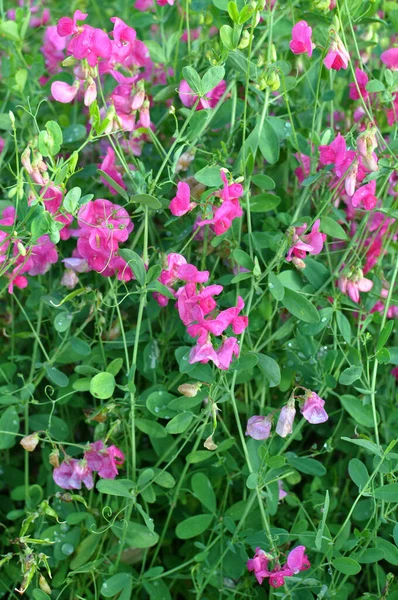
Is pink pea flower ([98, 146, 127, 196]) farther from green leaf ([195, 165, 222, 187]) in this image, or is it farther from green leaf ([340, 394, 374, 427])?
green leaf ([340, 394, 374, 427])

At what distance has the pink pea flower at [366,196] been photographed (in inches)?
51.9

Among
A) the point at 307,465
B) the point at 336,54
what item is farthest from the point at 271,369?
the point at 336,54

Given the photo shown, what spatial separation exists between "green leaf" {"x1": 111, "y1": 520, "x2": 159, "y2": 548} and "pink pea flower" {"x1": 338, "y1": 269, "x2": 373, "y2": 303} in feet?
1.69

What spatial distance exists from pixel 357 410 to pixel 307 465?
0.13m

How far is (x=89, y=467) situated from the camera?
1.36m

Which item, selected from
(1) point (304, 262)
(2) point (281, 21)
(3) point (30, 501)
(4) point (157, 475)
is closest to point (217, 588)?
(4) point (157, 475)

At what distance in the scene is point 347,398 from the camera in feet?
4.57

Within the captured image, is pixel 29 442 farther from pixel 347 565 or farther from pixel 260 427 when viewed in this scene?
pixel 347 565

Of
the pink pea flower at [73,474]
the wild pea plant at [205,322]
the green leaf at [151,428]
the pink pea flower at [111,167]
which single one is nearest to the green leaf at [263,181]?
the wild pea plant at [205,322]

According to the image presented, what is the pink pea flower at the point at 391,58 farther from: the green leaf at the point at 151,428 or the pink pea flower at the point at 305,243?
the green leaf at the point at 151,428

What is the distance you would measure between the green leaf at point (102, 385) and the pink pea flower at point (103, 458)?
0.10 metres

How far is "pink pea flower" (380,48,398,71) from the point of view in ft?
4.81

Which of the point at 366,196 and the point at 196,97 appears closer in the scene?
the point at 366,196

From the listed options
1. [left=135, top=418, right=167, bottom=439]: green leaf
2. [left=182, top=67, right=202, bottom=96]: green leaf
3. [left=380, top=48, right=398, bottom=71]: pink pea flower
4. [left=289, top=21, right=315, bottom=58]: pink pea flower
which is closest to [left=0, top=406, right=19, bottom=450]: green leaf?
[left=135, top=418, right=167, bottom=439]: green leaf
